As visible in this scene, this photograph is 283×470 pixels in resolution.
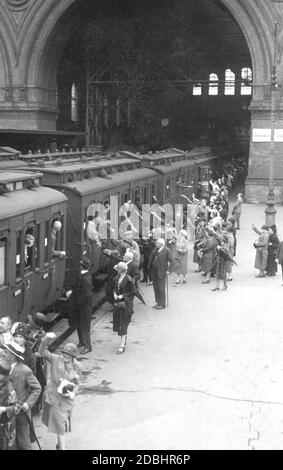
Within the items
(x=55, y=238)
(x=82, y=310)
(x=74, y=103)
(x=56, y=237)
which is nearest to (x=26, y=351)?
(x=82, y=310)

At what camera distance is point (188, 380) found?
998 cm

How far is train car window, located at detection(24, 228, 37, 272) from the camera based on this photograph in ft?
35.5

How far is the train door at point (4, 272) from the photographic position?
9358mm

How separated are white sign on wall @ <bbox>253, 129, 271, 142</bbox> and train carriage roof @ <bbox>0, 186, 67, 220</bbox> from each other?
2543 centimetres

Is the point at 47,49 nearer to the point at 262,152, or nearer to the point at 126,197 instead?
the point at 262,152

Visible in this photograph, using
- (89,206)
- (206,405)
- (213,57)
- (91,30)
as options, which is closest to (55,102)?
(91,30)

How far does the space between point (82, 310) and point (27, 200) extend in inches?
81.4

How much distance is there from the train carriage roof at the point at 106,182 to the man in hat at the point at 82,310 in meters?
2.73

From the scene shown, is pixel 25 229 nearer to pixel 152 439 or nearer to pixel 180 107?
pixel 152 439

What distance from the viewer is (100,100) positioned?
4962 cm

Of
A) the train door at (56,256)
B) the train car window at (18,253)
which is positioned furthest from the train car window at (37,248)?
the train car window at (18,253)

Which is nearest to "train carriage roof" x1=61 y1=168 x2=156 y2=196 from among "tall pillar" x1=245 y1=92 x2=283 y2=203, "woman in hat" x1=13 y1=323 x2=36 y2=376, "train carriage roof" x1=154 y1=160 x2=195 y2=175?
"train carriage roof" x1=154 y1=160 x2=195 y2=175

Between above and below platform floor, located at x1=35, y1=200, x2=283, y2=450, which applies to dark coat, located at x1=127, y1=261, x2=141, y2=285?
above

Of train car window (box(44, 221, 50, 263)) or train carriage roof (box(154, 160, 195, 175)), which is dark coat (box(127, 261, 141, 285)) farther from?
train carriage roof (box(154, 160, 195, 175))
